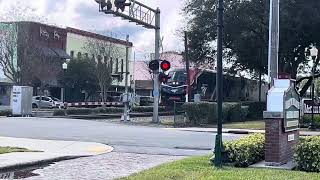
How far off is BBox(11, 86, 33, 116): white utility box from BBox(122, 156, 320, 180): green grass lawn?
95.3 feet

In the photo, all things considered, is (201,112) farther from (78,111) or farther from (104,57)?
(104,57)

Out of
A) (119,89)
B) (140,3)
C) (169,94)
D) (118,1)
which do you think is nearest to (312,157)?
(118,1)

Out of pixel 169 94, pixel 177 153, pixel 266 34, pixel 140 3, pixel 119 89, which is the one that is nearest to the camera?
pixel 177 153

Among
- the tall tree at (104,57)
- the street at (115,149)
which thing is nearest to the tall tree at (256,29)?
the street at (115,149)

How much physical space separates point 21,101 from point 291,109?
2868 centimetres

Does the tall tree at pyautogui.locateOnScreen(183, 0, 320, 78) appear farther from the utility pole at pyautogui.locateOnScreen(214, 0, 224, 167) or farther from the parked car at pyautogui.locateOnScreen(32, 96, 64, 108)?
the utility pole at pyautogui.locateOnScreen(214, 0, 224, 167)

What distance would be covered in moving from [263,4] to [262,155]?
31.2 m

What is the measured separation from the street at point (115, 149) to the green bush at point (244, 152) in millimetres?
2032

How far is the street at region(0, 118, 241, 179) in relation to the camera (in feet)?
41.5

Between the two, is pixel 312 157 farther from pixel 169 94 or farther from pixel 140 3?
pixel 169 94

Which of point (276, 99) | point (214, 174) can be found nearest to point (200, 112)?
point (276, 99)

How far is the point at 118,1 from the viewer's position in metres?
24.6

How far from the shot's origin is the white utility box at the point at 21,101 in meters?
39.5

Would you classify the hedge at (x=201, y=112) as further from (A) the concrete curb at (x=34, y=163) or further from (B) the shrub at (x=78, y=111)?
(A) the concrete curb at (x=34, y=163)
